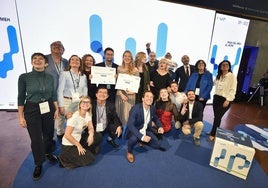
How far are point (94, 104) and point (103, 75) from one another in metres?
0.50

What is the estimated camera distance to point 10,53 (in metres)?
4.02

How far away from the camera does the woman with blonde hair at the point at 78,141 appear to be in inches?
89.1

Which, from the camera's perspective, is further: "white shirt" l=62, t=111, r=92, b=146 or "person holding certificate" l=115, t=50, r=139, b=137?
"person holding certificate" l=115, t=50, r=139, b=137

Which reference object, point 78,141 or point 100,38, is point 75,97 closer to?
point 78,141

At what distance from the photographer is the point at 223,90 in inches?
122

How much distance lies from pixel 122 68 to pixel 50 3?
2489mm

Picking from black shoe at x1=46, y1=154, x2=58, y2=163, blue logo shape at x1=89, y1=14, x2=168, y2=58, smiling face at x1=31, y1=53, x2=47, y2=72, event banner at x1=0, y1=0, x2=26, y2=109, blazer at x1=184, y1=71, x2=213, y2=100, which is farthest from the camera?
blue logo shape at x1=89, y1=14, x2=168, y2=58

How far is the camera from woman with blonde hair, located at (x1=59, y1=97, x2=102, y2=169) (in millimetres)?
2264

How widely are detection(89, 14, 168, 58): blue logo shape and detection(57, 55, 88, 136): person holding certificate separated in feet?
6.03

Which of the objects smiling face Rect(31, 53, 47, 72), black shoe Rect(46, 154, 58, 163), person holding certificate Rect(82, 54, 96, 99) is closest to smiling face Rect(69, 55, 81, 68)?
person holding certificate Rect(82, 54, 96, 99)

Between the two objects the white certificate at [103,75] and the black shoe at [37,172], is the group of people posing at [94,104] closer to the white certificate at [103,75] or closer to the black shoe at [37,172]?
the black shoe at [37,172]

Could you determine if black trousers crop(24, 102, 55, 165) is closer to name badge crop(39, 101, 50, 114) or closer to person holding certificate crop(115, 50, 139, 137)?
name badge crop(39, 101, 50, 114)

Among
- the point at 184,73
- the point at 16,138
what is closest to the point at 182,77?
the point at 184,73

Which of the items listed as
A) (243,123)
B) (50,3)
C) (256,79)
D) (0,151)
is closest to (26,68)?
(50,3)
